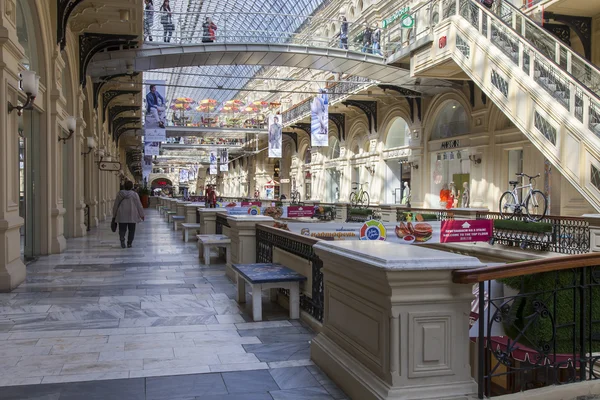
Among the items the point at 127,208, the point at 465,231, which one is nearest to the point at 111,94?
the point at 127,208

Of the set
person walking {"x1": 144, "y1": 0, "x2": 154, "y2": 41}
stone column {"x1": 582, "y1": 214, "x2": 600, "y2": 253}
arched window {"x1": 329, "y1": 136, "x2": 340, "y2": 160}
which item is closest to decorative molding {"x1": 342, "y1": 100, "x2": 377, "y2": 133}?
arched window {"x1": 329, "y1": 136, "x2": 340, "y2": 160}

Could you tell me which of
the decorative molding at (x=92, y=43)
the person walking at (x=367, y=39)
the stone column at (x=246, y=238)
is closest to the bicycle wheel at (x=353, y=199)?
the person walking at (x=367, y=39)

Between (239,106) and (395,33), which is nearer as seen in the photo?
(395,33)

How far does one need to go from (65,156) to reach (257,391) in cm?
1349

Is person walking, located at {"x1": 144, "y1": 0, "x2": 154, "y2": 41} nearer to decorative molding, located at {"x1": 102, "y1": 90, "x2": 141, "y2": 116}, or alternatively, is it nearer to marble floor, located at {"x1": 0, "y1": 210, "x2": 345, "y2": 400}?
decorative molding, located at {"x1": 102, "y1": 90, "x2": 141, "y2": 116}

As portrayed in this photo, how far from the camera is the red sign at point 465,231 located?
11.4 m

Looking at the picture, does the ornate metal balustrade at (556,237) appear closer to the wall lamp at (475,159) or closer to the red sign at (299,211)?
the red sign at (299,211)

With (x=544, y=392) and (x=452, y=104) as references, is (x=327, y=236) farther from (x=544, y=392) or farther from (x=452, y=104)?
(x=452, y=104)

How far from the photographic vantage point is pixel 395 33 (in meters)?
23.3

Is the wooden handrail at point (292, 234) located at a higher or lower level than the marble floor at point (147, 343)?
higher

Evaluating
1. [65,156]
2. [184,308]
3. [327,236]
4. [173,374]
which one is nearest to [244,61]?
[65,156]

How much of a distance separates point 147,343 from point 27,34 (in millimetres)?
7975

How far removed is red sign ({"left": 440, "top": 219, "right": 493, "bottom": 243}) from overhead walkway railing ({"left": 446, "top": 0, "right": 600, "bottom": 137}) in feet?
10.3

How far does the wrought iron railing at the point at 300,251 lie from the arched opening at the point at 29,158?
5.04m
